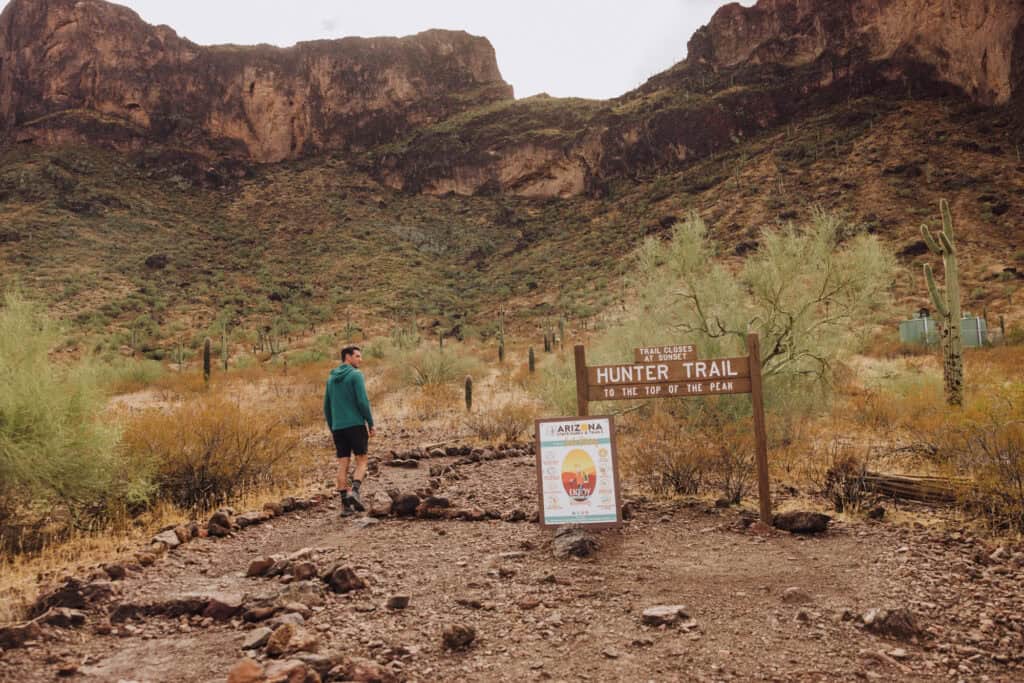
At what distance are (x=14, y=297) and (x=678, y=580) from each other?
7.52 meters

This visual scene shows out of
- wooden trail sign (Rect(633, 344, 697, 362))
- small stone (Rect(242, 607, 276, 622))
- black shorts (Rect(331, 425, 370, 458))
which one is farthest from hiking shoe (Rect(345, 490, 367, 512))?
wooden trail sign (Rect(633, 344, 697, 362))

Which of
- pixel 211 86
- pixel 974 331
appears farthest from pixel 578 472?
pixel 211 86

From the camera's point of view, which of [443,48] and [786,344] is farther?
[443,48]

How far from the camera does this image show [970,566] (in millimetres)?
4371

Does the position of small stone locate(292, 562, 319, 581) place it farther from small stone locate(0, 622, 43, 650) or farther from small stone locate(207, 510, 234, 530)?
small stone locate(207, 510, 234, 530)

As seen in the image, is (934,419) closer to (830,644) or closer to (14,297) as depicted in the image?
(830,644)

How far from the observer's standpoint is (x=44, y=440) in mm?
5844

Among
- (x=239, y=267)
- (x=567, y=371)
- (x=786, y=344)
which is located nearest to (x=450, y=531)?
(x=786, y=344)

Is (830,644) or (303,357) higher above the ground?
(303,357)

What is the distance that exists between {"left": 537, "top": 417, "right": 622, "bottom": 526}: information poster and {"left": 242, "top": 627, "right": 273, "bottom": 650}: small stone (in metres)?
2.52

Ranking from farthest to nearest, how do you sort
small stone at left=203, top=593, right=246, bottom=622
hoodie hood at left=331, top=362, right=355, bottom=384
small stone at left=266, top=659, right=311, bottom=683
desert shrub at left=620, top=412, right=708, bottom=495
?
hoodie hood at left=331, top=362, right=355, bottom=384
desert shrub at left=620, top=412, right=708, bottom=495
small stone at left=203, top=593, right=246, bottom=622
small stone at left=266, top=659, right=311, bottom=683

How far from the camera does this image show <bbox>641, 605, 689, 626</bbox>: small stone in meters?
3.68

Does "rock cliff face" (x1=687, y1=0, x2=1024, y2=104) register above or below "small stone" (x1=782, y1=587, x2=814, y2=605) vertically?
above

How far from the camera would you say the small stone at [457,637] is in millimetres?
3473
